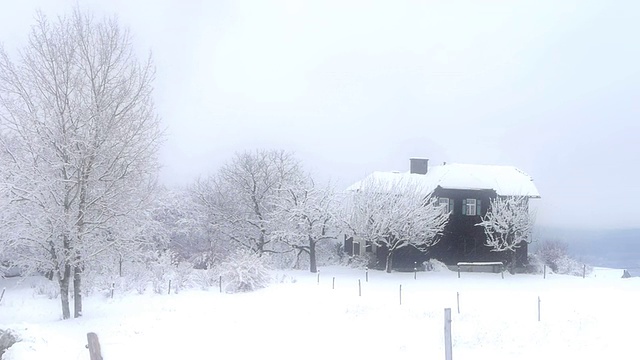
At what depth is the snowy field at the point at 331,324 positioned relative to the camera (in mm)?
14758

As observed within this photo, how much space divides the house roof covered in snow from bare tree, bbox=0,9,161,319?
2925 centimetres

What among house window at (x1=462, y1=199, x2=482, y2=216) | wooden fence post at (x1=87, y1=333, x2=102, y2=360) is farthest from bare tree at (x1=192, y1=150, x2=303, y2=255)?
wooden fence post at (x1=87, y1=333, x2=102, y2=360)

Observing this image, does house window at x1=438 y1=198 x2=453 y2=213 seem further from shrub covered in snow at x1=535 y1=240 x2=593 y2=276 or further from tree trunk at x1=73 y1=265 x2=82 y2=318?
tree trunk at x1=73 y1=265 x2=82 y2=318

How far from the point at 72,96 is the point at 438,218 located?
33544 mm

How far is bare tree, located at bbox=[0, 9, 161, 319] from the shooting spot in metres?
19.0

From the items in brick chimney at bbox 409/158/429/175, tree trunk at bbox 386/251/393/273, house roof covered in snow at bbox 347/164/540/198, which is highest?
brick chimney at bbox 409/158/429/175

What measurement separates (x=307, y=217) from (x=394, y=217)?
27.2 feet

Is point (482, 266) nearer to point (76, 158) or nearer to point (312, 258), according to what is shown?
point (312, 258)

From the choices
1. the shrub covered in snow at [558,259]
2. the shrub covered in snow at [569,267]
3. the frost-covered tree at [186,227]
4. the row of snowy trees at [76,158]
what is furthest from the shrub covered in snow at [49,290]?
the shrub covered in snow at [569,267]

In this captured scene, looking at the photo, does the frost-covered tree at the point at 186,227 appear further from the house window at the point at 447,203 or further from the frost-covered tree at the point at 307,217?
the house window at the point at 447,203

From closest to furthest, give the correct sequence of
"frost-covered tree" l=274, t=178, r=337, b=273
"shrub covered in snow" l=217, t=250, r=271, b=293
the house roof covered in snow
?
"shrub covered in snow" l=217, t=250, r=271, b=293 → "frost-covered tree" l=274, t=178, r=337, b=273 → the house roof covered in snow

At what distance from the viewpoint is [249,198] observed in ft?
185

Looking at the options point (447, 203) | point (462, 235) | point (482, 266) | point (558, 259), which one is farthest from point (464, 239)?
point (558, 259)

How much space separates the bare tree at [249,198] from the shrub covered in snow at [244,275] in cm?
1947
